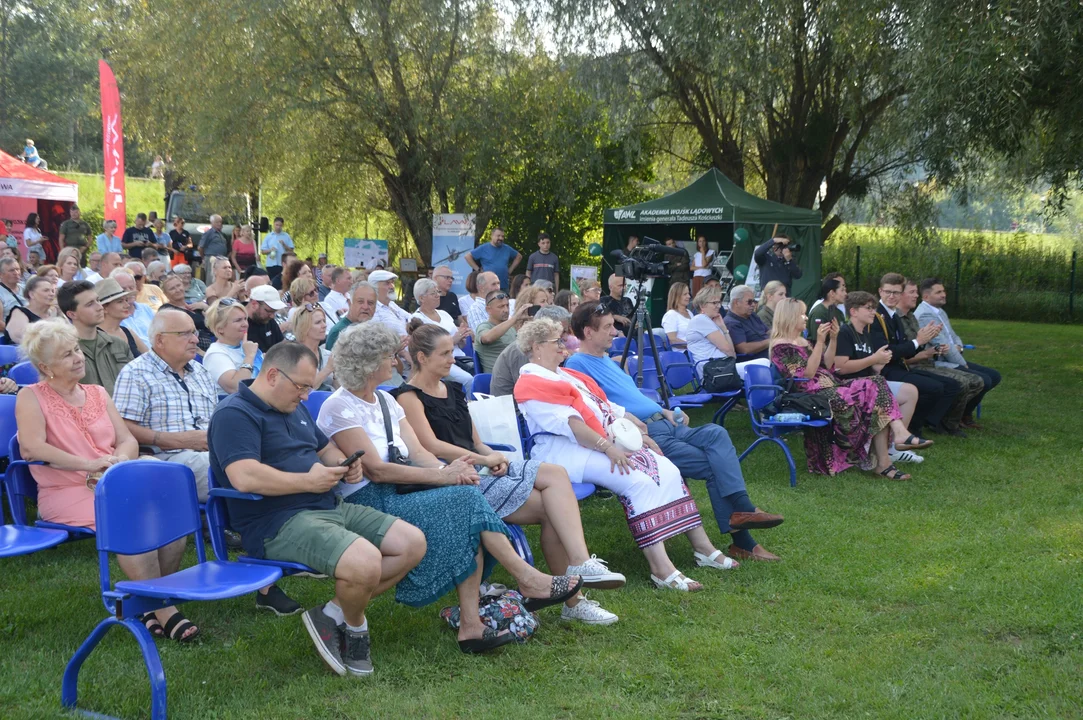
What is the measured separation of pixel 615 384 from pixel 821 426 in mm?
1906

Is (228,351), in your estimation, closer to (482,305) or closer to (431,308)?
(431,308)

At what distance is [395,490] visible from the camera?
3906 mm

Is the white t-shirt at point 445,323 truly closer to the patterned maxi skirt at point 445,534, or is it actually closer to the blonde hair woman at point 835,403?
the blonde hair woman at point 835,403

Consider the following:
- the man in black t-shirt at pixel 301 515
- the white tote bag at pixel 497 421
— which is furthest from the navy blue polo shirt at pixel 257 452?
the white tote bag at pixel 497 421

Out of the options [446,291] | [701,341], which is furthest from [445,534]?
[446,291]

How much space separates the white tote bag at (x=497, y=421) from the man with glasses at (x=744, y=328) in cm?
359

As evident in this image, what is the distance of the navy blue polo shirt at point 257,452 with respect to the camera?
339cm

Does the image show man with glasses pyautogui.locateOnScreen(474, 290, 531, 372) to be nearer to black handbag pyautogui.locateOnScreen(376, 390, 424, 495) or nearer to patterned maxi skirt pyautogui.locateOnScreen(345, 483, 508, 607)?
black handbag pyautogui.locateOnScreen(376, 390, 424, 495)

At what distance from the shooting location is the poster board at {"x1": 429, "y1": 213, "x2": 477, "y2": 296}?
1720 cm

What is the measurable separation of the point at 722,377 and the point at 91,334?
170 inches

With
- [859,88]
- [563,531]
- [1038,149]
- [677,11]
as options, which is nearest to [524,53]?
[677,11]

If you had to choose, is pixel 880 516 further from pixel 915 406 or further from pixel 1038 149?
pixel 1038 149

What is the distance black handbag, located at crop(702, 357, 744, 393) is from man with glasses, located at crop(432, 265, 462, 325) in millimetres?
2480

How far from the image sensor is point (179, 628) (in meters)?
3.61
